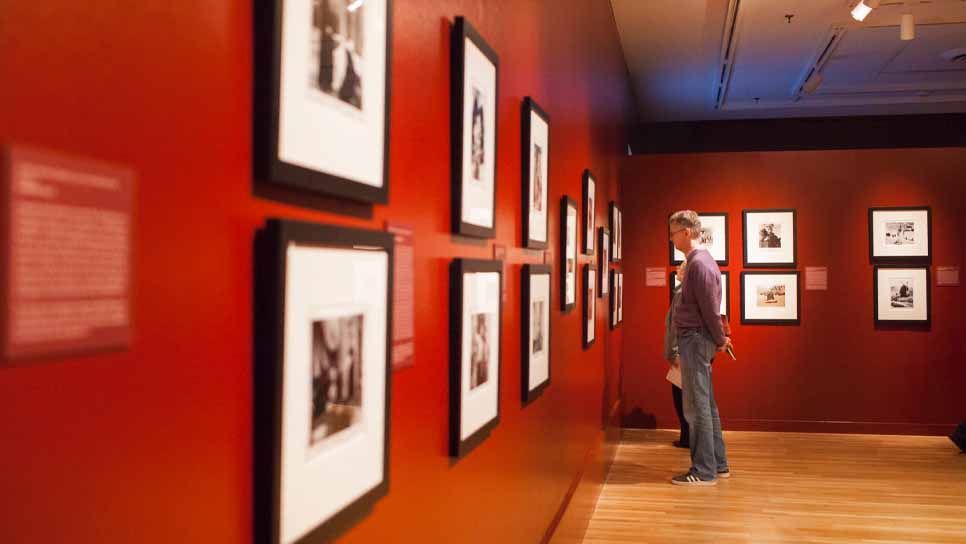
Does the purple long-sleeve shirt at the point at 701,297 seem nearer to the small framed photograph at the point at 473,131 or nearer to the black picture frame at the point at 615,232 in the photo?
the black picture frame at the point at 615,232

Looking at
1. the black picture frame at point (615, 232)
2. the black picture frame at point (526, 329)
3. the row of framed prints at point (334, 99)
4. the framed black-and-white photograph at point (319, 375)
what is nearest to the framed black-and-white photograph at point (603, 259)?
the black picture frame at point (615, 232)

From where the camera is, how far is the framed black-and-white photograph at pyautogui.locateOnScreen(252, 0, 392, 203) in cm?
114

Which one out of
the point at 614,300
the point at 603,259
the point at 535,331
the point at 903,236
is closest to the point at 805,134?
the point at 903,236

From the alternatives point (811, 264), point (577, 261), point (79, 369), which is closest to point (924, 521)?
point (577, 261)

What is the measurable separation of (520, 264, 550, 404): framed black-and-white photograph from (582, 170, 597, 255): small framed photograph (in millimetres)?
1562

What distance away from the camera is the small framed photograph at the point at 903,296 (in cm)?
828

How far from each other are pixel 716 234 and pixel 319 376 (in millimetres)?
7905

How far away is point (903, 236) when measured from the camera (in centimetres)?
833

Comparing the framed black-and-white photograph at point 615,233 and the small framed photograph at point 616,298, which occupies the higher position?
the framed black-and-white photograph at point 615,233

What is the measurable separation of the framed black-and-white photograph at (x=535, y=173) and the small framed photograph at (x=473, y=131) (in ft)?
1.96

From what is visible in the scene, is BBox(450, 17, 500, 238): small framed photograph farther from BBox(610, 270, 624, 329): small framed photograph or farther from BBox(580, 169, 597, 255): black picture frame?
BBox(610, 270, 624, 329): small framed photograph

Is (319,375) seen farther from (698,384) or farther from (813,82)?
(813,82)

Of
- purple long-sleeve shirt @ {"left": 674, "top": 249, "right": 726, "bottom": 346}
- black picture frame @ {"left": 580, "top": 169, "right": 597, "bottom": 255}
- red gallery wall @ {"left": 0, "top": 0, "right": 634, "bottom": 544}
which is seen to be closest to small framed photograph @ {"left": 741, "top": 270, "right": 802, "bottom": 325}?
purple long-sleeve shirt @ {"left": 674, "top": 249, "right": 726, "bottom": 346}

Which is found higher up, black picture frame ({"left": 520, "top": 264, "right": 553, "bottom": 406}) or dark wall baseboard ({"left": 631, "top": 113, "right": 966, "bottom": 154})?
dark wall baseboard ({"left": 631, "top": 113, "right": 966, "bottom": 154})
